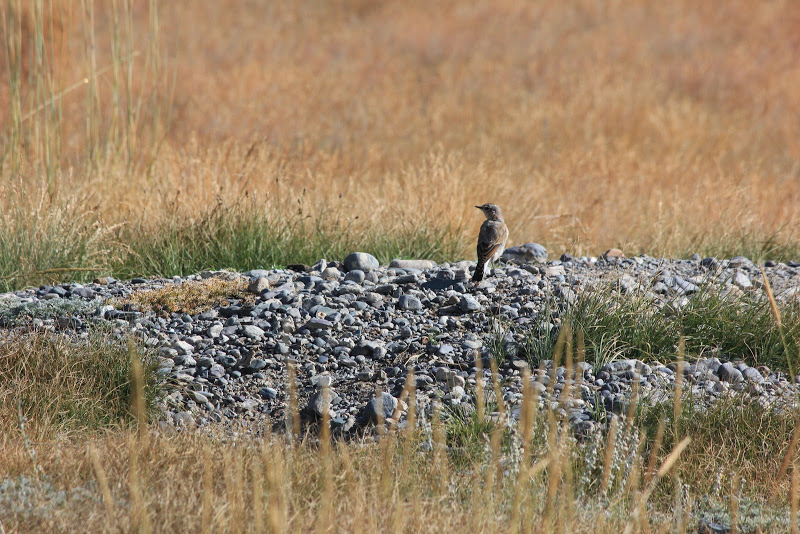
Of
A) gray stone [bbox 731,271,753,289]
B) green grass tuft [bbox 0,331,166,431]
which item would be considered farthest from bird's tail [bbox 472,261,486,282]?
green grass tuft [bbox 0,331,166,431]

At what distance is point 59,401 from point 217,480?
117cm

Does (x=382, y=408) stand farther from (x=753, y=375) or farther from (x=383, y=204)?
(x=383, y=204)

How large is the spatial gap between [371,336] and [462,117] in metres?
11.4

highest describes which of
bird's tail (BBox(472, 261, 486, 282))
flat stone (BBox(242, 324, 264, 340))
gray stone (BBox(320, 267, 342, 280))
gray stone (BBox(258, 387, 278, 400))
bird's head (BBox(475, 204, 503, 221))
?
bird's head (BBox(475, 204, 503, 221))

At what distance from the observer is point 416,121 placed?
587 inches

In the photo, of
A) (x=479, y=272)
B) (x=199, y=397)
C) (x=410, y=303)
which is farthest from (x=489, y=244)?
(x=199, y=397)

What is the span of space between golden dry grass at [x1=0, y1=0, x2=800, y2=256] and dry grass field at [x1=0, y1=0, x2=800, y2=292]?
0.20 ft

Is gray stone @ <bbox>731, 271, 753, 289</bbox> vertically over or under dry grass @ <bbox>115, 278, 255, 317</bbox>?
over

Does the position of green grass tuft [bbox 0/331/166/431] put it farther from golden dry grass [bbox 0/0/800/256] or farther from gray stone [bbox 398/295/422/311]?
golden dry grass [bbox 0/0/800/256]

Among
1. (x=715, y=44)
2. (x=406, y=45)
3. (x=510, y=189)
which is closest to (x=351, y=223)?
(x=510, y=189)

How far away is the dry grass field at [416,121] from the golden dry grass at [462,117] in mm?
61

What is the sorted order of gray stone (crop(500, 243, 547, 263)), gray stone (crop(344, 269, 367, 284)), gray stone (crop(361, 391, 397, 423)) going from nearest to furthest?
1. gray stone (crop(361, 391, 397, 423))
2. gray stone (crop(344, 269, 367, 284))
3. gray stone (crop(500, 243, 547, 263))

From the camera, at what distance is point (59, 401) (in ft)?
11.7

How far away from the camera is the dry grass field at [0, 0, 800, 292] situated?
23.0 feet
